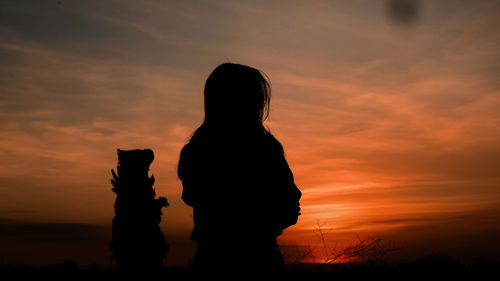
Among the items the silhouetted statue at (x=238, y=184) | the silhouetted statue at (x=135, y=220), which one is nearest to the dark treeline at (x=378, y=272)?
the silhouetted statue at (x=135, y=220)

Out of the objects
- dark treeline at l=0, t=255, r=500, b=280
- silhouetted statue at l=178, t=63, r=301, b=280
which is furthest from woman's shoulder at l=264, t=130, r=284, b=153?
dark treeline at l=0, t=255, r=500, b=280

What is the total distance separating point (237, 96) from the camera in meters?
3.09

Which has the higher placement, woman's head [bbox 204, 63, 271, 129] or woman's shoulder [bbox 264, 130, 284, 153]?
woman's head [bbox 204, 63, 271, 129]

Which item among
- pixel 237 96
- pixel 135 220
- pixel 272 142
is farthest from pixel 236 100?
pixel 135 220

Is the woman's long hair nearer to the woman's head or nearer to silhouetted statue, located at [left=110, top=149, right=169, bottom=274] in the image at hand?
the woman's head

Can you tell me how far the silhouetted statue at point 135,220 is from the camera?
22.1ft

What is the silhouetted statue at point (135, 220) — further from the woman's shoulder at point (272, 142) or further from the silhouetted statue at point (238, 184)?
the woman's shoulder at point (272, 142)

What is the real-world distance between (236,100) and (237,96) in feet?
0.09

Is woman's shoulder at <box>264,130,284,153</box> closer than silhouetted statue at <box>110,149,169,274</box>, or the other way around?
woman's shoulder at <box>264,130,284,153</box>

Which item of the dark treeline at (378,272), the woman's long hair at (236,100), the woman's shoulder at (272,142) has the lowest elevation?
the dark treeline at (378,272)

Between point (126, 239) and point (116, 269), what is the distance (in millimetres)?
531

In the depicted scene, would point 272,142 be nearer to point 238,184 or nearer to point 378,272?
point 238,184

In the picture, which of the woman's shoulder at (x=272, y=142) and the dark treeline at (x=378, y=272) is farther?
the dark treeline at (x=378, y=272)

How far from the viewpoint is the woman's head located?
310 cm
